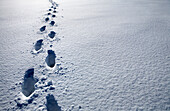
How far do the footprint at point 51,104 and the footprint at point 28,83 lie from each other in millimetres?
198

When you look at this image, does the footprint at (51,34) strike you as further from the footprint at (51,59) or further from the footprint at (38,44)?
the footprint at (51,59)

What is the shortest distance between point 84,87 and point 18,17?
2.37 metres

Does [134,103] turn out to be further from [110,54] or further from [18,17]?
[18,17]

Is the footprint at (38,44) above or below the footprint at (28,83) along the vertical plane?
above

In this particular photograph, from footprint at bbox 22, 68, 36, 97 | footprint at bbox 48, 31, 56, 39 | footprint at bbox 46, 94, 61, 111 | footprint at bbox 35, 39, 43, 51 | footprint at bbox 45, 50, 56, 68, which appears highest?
footprint at bbox 48, 31, 56, 39

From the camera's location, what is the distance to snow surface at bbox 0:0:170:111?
2.84 feet

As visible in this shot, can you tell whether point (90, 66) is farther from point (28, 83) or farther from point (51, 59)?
point (28, 83)

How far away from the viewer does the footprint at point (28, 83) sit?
38.2 inches

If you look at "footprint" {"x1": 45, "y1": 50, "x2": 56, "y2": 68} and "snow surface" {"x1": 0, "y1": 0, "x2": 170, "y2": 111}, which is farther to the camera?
"footprint" {"x1": 45, "y1": 50, "x2": 56, "y2": 68}

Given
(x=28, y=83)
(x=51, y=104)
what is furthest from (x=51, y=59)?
(x=51, y=104)

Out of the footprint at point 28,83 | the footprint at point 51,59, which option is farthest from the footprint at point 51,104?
the footprint at point 51,59

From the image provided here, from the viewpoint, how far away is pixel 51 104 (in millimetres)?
856

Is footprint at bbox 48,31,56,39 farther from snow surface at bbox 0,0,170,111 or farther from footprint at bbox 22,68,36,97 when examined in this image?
footprint at bbox 22,68,36,97

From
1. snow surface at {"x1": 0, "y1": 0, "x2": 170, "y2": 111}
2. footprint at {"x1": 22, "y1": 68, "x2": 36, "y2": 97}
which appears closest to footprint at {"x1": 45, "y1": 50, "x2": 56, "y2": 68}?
snow surface at {"x1": 0, "y1": 0, "x2": 170, "y2": 111}
